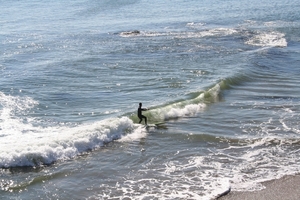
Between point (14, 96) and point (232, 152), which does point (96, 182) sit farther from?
point (14, 96)

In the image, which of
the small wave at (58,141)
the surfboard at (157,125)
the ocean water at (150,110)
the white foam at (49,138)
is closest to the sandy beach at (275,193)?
the ocean water at (150,110)

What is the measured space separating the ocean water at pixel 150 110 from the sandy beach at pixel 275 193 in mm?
423

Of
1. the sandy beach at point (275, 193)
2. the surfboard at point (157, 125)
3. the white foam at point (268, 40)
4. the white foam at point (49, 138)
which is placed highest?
the white foam at point (268, 40)

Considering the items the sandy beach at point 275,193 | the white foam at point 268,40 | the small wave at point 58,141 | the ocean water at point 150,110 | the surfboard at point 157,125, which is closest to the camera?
the sandy beach at point 275,193

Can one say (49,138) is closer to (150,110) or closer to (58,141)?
(58,141)

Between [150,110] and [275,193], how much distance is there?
1114cm

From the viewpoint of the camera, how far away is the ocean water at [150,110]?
18375 mm

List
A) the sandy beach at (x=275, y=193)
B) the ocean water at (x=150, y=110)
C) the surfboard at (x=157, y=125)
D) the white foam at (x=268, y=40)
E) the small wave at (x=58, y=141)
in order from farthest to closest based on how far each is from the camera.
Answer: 1. the white foam at (x=268, y=40)
2. the surfboard at (x=157, y=125)
3. the small wave at (x=58, y=141)
4. the ocean water at (x=150, y=110)
5. the sandy beach at (x=275, y=193)

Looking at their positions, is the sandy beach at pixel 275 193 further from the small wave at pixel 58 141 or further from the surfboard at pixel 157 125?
the surfboard at pixel 157 125

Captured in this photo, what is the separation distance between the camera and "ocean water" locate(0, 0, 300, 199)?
1838 cm

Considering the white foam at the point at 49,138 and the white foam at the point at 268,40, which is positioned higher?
the white foam at the point at 268,40

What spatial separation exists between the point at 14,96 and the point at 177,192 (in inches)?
670

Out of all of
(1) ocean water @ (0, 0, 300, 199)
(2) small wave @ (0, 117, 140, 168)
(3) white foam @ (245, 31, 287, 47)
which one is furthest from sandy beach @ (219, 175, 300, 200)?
(3) white foam @ (245, 31, 287, 47)

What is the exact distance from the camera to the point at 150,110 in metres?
26.4
